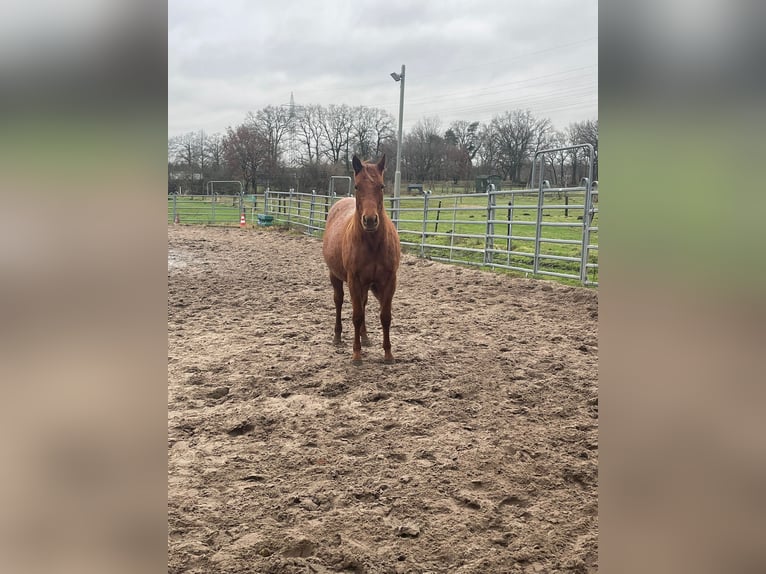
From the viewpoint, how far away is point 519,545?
1.67 metres

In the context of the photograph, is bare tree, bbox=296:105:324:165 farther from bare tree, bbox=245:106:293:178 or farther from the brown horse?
the brown horse

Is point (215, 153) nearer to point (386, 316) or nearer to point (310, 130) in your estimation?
point (310, 130)

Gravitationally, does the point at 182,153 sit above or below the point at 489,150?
below

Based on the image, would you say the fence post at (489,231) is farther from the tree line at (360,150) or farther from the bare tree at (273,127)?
the bare tree at (273,127)

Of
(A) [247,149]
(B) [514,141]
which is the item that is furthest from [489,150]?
(A) [247,149]

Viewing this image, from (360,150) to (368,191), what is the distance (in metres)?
4.37

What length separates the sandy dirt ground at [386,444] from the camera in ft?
5.49

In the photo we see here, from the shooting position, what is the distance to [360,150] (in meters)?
7.50

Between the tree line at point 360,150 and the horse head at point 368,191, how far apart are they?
108cm

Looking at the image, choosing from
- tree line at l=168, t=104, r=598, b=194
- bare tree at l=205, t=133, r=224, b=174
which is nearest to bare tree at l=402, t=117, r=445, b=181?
tree line at l=168, t=104, r=598, b=194

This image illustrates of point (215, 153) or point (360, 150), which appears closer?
point (360, 150)
